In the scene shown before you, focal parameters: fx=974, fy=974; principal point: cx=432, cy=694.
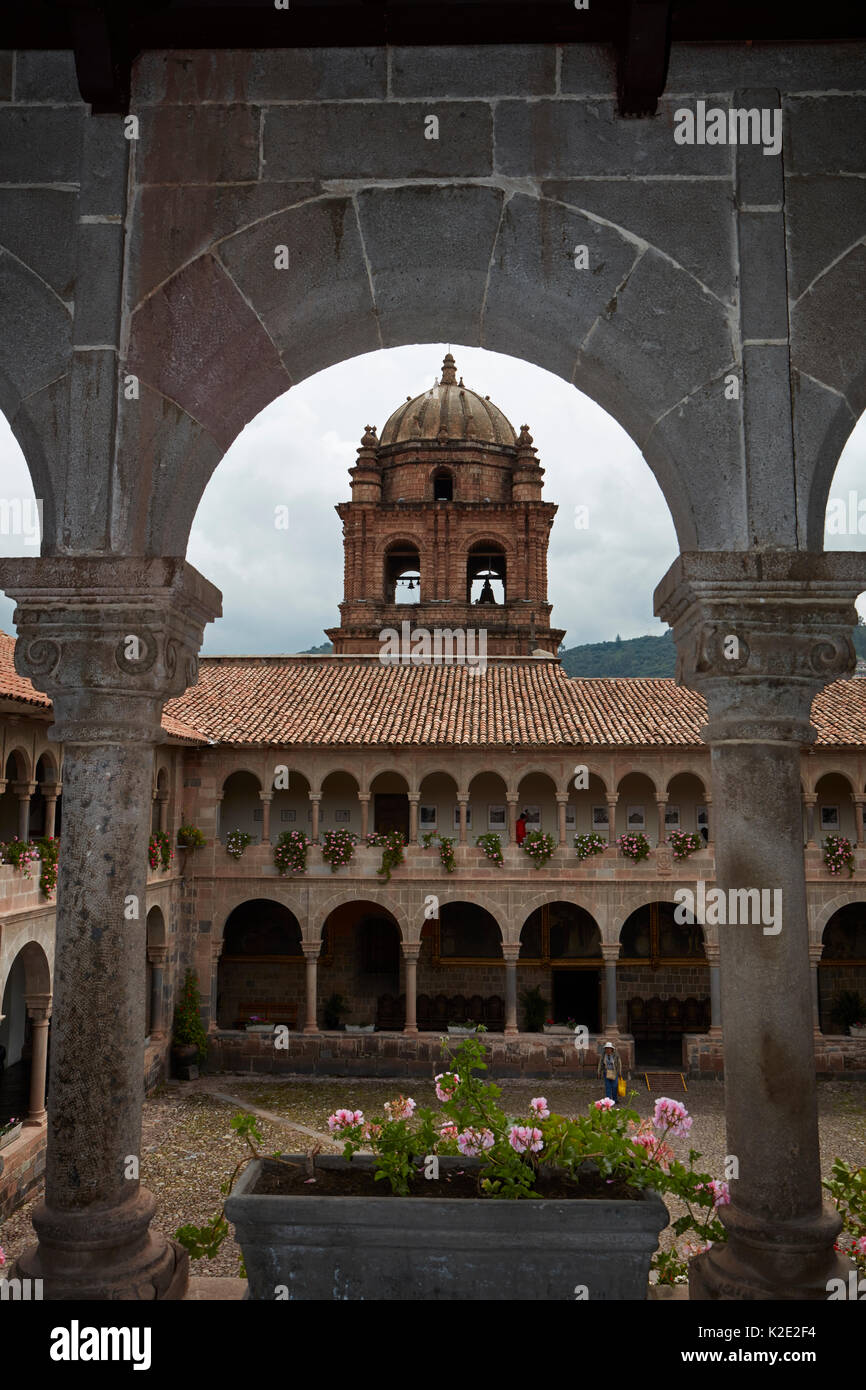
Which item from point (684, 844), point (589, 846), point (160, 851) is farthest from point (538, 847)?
point (160, 851)

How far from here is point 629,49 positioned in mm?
3629

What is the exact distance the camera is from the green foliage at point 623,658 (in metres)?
93.8

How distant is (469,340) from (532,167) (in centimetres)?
77

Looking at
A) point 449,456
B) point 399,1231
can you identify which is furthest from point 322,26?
point 449,456

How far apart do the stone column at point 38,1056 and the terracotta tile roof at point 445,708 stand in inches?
217

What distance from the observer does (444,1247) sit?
128 inches

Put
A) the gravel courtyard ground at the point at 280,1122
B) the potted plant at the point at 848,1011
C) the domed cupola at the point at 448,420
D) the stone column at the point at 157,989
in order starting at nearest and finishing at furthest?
the gravel courtyard ground at the point at 280,1122 < the stone column at the point at 157,989 < the potted plant at the point at 848,1011 < the domed cupola at the point at 448,420

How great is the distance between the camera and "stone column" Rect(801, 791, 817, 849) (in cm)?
1907

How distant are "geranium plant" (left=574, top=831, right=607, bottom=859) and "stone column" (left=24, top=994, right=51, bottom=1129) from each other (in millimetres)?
10176

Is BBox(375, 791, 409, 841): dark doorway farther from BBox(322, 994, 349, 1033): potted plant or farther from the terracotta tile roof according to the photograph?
BBox(322, 994, 349, 1033): potted plant

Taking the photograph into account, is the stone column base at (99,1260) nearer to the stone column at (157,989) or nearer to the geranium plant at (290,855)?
the stone column at (157,989)

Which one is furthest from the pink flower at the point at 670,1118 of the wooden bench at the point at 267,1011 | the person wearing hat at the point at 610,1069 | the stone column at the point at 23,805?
the wooden bench at the point at 267,1011

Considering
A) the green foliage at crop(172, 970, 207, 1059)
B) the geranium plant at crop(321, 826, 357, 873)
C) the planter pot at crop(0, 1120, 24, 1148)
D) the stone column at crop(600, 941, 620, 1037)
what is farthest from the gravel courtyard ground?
the geranium plant at crop(321, 826, 357, 873)

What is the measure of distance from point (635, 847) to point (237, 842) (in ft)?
26.1
